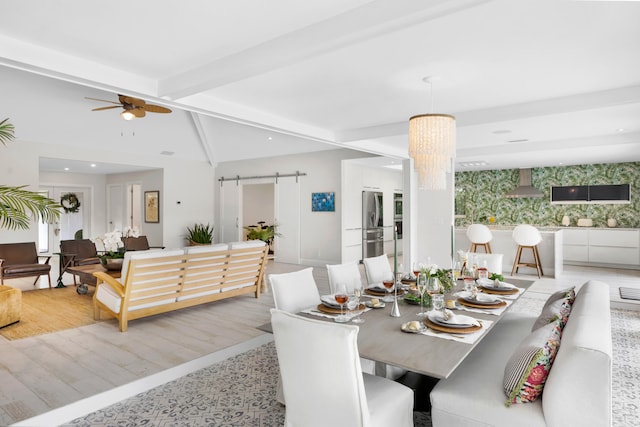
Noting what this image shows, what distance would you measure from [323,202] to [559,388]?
277 inches

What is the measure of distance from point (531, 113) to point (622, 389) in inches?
112

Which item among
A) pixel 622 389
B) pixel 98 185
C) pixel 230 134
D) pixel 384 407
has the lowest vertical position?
pixel 622 389

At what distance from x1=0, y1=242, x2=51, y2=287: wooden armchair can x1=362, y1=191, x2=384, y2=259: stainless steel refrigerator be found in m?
6.06

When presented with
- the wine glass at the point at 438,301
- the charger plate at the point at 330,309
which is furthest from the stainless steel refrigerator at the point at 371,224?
the wine glass at the point at 438,301

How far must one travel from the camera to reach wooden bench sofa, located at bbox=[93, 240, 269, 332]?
4.04m

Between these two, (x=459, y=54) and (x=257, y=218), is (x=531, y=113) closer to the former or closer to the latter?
(x=459, y=54)

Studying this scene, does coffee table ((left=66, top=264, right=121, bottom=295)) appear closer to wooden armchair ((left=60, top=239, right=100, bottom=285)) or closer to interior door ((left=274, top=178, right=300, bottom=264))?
wooden armchair ((left=60, top=239, right=100, bottom=285))

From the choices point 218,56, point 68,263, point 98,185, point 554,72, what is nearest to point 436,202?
point 554,72

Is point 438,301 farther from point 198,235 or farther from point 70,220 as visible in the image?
point 70,220

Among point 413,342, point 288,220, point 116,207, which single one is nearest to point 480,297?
point 413,342

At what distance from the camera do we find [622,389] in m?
2.80

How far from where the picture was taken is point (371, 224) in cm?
912

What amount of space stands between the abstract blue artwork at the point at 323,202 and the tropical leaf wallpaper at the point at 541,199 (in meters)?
4.30

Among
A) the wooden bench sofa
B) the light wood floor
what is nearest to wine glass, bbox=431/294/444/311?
the light wood floor
